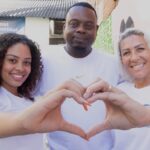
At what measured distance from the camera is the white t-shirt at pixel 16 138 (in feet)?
8.16

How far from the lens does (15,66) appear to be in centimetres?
270

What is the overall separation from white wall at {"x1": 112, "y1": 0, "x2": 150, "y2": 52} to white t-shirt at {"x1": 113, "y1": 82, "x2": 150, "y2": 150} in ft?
2.65

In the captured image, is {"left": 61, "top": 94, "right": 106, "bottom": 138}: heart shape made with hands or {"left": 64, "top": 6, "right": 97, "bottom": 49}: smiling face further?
{"left": 64, "top": 6, "right": 97, "bottom": 49}: smiling face

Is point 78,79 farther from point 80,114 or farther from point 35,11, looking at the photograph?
point 35,11

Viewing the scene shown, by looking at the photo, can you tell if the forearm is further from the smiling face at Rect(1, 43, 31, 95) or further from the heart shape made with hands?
the heart shape made with hands

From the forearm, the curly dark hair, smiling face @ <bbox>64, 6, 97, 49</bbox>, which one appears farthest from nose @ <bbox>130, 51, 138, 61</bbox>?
the forearm

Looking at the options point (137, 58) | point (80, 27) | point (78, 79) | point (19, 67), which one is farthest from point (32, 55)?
point (137, 58)

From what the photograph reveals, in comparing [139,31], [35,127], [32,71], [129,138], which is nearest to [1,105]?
[32,71]

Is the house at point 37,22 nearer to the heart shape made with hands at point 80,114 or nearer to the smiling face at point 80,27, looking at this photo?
the smiling face at point 80,27

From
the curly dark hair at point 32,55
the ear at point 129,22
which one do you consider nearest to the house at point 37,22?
the ear at point 129,22

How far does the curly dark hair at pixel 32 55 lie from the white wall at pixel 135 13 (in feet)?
3.53

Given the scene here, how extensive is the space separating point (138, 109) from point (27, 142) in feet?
3.07

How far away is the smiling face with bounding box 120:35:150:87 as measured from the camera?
114 inches

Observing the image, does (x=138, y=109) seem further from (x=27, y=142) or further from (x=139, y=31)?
(x=139, y=31)
